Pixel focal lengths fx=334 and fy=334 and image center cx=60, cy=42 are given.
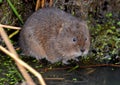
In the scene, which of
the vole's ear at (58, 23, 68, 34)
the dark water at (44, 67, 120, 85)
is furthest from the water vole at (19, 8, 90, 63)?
the dark water at (44, 67, 120, 85)

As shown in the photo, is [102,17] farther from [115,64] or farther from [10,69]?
[10,69]

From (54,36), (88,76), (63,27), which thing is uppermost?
(63,27)

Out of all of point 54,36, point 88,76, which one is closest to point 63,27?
point 54,36

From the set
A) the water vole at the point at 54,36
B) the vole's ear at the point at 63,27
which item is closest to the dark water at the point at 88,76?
the water vole at the point at 54,36

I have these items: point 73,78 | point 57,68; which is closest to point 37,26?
point 57,68

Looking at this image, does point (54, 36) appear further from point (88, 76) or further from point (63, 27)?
point (88, 76)

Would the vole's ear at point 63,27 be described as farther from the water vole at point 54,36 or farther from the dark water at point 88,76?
the dark water at point 88,76
